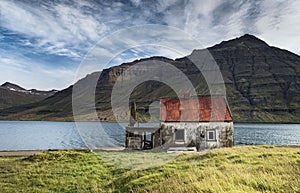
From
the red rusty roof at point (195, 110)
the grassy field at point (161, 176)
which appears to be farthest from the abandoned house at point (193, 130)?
the grassy field at point (161, 176)

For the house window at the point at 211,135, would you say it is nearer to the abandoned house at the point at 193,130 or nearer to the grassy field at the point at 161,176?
the abandoned house at the point at 193,130

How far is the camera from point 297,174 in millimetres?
12766

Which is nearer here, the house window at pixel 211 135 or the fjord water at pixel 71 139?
the house window at pixel 211 135

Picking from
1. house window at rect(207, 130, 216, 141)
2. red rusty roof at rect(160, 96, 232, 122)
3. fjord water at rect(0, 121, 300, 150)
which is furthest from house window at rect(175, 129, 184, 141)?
fjord water at rect(0, 121, 300, 150)

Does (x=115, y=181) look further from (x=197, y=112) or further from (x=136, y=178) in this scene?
(x=197, y=112)

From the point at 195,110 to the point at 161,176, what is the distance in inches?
886

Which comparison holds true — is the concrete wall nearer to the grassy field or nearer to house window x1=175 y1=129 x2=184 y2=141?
house window x1=175 y1=129 x2=184 y2=141

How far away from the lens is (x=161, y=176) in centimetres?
1588

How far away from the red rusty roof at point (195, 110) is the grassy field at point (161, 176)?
1312cm

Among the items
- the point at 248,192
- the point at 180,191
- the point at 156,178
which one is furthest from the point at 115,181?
the point at 248,192

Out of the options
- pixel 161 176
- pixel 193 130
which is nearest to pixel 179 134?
pixel 193 130

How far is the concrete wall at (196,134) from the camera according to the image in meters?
35.5

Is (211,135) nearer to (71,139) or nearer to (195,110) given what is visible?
(195,110)

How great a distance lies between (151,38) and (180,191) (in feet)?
81.9
